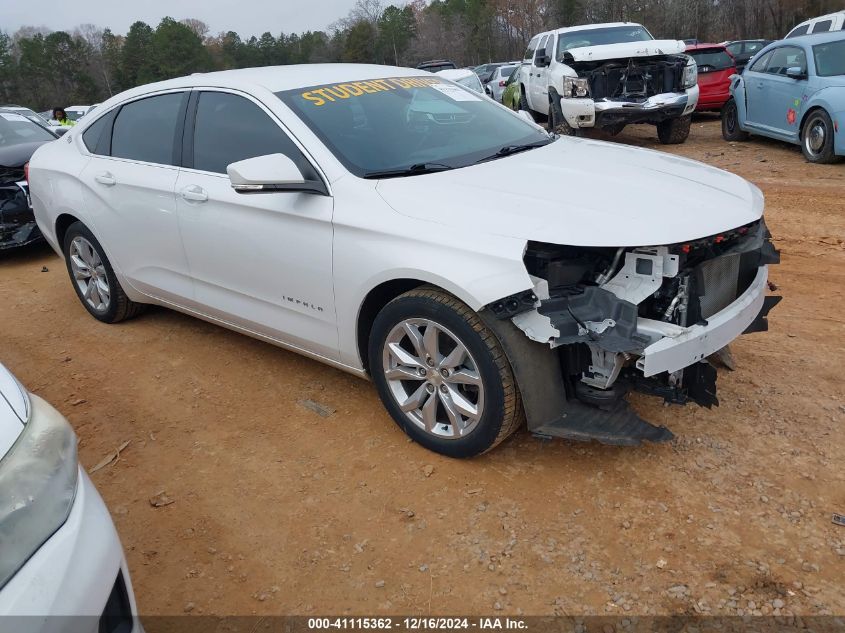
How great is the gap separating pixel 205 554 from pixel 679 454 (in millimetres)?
2072

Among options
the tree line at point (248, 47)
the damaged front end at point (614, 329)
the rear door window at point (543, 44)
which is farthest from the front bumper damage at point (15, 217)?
the tree line at point (248, 47)

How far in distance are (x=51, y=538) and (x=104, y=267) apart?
11.9 feet

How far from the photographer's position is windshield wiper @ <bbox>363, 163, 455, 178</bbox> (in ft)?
10.9

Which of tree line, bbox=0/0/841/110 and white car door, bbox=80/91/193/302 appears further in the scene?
tree line, bbox=0/0/841/110

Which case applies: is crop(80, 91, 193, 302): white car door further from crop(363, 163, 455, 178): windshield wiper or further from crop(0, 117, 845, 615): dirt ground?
→ crop(363, 163, 455, 178): windshield wiper

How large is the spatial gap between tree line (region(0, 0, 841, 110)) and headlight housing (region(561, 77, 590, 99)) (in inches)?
1710

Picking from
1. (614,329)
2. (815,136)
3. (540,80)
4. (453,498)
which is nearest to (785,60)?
(815,136)

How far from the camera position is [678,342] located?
2.73 meters

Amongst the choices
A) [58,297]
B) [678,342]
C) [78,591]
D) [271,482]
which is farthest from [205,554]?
[58,297]

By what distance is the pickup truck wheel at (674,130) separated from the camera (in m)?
Result: 11.3

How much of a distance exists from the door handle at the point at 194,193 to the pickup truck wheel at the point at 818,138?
8014mm

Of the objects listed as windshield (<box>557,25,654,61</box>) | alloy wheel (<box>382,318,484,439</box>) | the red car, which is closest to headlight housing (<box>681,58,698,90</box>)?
windshield (<box>557,25,654,61</box>)

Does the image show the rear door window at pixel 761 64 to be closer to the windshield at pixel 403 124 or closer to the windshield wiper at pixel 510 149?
the windshield at pixel 403 124

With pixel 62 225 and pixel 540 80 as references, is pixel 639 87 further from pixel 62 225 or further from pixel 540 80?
pixel 62 225
